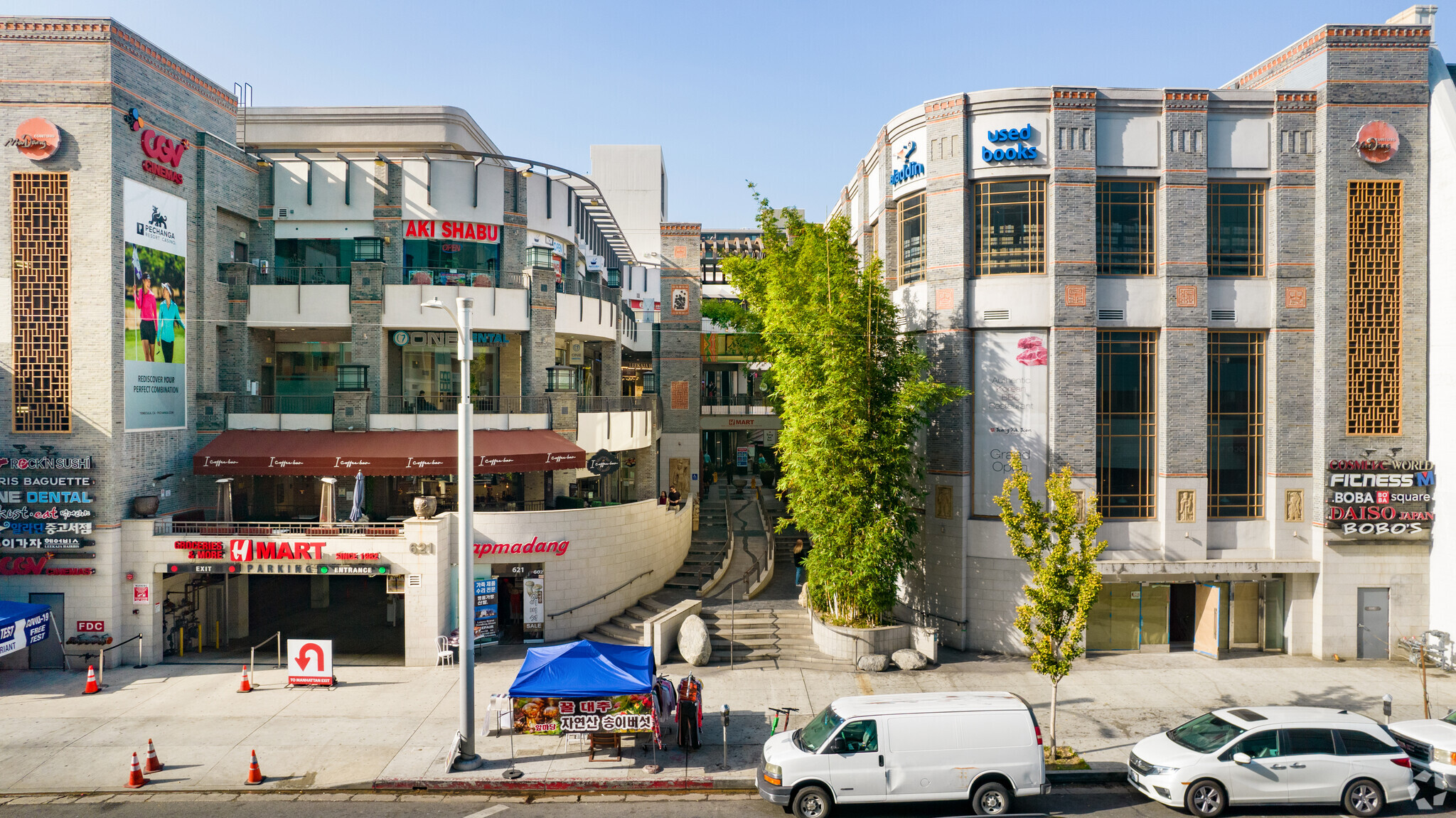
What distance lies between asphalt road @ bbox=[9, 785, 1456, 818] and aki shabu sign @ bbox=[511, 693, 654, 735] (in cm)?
132

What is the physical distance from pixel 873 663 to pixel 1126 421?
10286 mm

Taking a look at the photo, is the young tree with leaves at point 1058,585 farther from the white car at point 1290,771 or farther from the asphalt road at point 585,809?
the white car at point 1290,771

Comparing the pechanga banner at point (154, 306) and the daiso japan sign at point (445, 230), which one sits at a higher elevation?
the daiso japan sign at point (445, 230)

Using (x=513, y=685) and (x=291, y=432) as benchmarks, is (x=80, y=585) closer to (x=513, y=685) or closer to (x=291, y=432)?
(x=291, y=432)

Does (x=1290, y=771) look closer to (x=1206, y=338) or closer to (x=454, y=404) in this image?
(x=1206, y=338)

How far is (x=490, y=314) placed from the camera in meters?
26.3

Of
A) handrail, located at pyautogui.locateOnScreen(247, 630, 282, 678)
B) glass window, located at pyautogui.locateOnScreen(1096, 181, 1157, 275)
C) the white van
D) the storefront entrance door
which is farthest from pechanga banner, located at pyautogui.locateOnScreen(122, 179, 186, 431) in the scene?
the storefront entrance door

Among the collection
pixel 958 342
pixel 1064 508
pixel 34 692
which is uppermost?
pixel 958 342

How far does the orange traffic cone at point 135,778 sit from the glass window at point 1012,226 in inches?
900

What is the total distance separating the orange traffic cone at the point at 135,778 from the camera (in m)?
14.2

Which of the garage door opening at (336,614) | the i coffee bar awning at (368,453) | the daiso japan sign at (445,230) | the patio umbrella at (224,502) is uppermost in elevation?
the daiso japan sign at (445,230)

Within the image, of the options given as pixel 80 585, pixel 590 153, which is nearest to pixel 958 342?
pixel 80 585

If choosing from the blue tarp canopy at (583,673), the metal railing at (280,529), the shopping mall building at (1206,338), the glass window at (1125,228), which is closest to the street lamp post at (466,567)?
the blue tarp canopy at (583,673)

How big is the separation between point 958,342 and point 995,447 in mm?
3221
